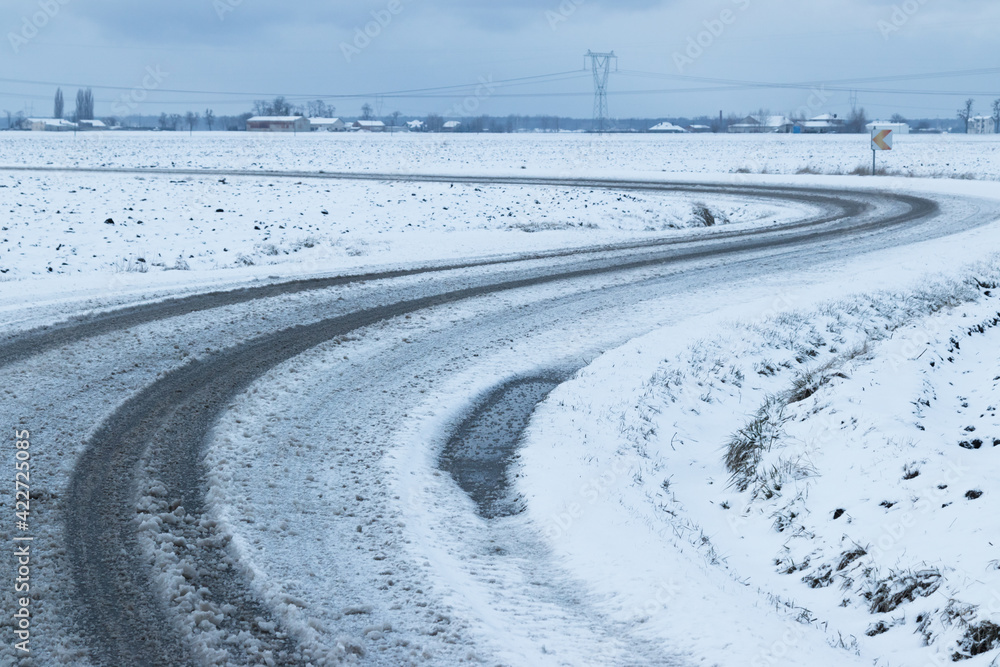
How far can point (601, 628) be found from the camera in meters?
4.05

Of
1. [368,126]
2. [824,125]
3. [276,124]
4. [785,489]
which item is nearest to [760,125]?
[824,125]

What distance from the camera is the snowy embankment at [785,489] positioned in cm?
421

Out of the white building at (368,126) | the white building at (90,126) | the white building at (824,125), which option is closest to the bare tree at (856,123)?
the white building at (824,125)

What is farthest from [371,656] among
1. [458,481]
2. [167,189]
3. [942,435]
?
[167,189]

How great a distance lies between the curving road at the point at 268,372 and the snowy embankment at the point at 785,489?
1.44 feet

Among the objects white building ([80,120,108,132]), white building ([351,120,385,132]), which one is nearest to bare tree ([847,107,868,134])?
white building ([351,120,385,132])

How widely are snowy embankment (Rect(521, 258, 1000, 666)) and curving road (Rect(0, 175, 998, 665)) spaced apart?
0.44 metres

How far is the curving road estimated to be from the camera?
12.8 ft

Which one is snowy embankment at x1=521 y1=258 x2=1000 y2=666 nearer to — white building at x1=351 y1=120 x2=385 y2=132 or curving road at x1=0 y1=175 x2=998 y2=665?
curving road at x1=0 y1=175 x2=998 y2=665

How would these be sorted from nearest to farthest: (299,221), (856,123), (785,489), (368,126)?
(785,489), (299,221), (856,123), (368,126)

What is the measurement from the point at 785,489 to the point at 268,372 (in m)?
4.74

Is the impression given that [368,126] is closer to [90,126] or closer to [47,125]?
[90,126]

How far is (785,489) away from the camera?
612 cm

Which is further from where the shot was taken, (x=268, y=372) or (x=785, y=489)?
(x=268, y=372)
